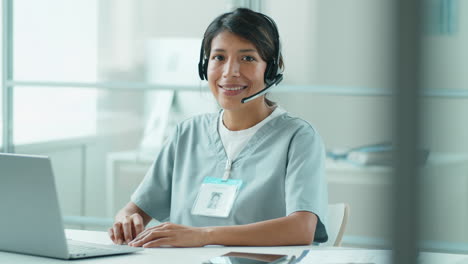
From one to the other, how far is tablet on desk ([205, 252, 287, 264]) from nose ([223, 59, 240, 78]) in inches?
25.3

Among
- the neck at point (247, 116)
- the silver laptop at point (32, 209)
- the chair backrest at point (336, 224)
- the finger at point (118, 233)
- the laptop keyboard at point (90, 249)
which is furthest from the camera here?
Answer: the neck at point (247, 116)

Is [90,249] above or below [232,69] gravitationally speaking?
below

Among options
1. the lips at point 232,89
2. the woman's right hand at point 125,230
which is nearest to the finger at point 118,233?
the woman's right hand at point 125,230

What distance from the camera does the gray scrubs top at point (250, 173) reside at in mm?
1860

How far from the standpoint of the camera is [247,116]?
6.70ft

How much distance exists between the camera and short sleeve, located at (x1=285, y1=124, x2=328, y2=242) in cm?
181

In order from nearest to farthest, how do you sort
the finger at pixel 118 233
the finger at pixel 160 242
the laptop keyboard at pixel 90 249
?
the laptop keyboard at pixel 90 249
the finger at pixel 160 242
the finger at pixel 118 233

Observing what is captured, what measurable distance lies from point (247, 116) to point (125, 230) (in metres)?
0.50

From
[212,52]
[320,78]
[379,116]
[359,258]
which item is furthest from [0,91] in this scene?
[379,116]

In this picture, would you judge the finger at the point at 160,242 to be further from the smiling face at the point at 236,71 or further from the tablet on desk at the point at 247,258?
the smiling face at the point at 236,71

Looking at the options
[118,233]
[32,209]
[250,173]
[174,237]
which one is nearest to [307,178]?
[250,173]

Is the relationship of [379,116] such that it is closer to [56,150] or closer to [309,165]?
[309,165]

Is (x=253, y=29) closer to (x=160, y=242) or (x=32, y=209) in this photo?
(x=160, y=242)

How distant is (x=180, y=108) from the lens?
3.65m
